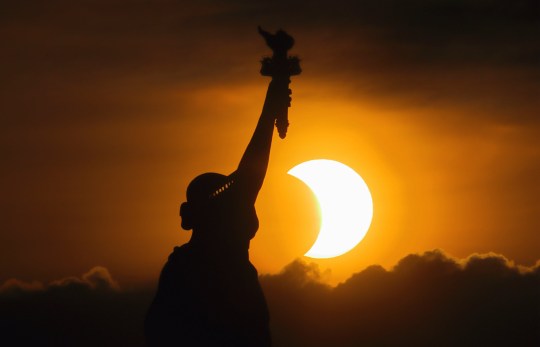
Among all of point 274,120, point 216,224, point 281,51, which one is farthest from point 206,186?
point 281,51

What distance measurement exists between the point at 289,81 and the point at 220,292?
3.33 m

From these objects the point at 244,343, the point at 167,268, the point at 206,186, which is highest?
the point at 206,186

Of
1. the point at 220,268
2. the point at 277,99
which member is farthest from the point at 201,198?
the point at 277,99

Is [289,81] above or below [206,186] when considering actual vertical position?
above

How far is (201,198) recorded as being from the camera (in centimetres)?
1364

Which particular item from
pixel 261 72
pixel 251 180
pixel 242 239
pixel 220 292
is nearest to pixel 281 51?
pixel 261 72

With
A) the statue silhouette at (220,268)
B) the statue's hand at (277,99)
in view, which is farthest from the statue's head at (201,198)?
the statue's hand at (277,99)

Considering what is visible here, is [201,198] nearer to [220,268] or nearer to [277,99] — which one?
[220,268]

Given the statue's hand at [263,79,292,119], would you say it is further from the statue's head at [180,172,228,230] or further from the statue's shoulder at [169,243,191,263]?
the statue's shoulder at [169,243,191,263]

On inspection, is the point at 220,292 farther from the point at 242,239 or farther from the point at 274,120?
the point at 274,120

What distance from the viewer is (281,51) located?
1351 cm

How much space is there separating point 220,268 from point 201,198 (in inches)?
42.8

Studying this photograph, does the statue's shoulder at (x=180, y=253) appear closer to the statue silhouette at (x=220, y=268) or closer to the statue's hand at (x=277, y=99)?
the statue silhouette at (x=220, y=268)

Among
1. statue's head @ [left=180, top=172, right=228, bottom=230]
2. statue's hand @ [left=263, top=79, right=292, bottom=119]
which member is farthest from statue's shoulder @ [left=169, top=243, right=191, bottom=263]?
statue's hand @ [left=263, top=79, right=292, bottom=119]
